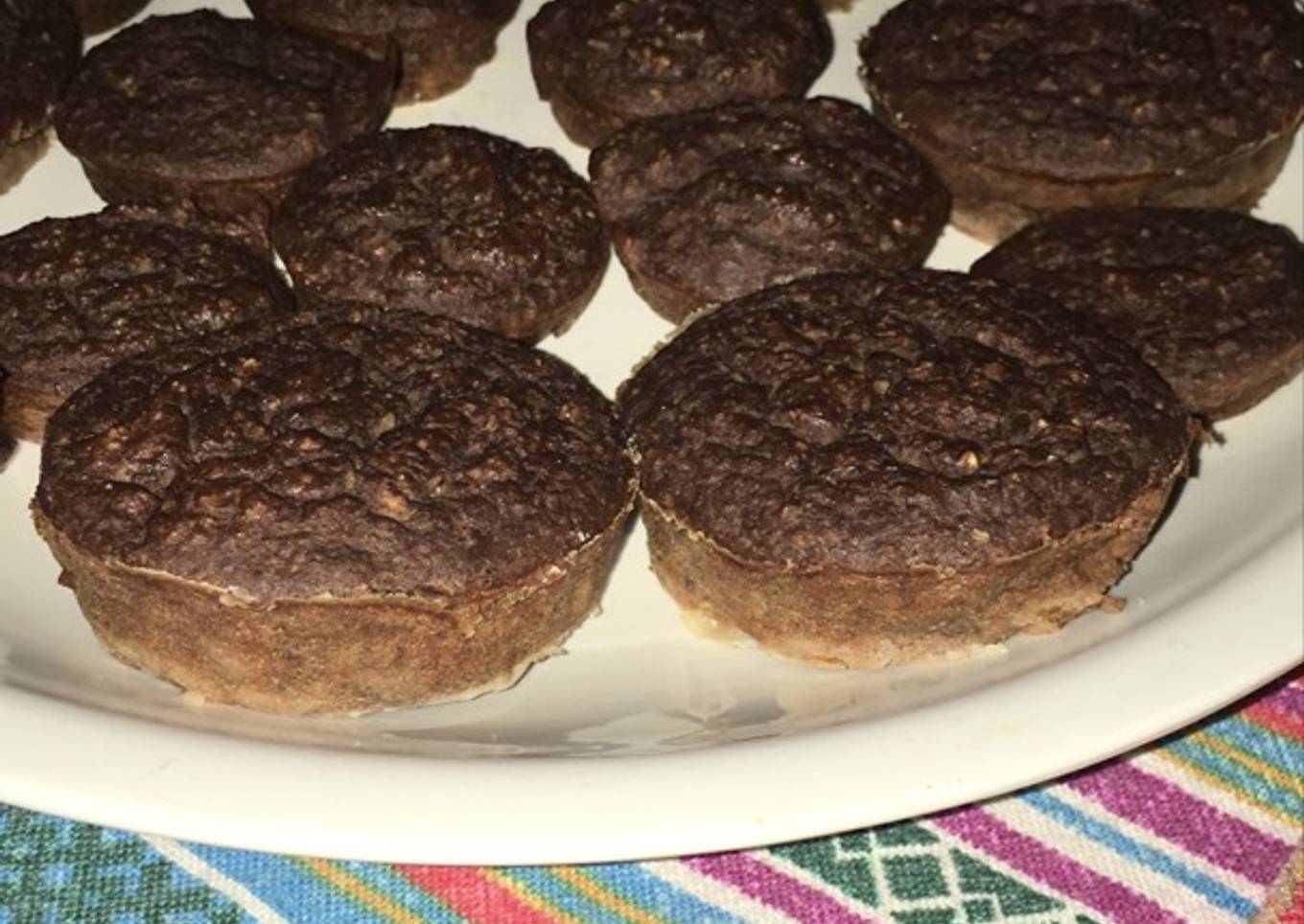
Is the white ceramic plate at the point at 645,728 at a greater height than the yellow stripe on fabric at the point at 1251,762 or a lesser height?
greater

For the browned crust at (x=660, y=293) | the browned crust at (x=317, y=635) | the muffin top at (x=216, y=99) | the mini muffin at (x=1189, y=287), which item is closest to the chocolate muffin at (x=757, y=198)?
the browned crust at (x=660, y=293)

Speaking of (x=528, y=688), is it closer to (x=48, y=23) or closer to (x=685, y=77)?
(x=685, y=77)

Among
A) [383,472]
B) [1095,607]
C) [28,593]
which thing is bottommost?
[28,593]

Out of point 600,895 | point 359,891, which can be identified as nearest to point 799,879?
point 600,895

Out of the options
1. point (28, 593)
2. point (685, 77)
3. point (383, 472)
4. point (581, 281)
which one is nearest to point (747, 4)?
point (685, 77)

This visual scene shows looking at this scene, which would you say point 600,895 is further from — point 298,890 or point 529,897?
point 298,890

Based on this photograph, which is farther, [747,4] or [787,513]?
[747,4]

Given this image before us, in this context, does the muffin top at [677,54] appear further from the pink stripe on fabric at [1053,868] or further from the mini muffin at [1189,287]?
the pink stripe on fabric at [1053,868]
